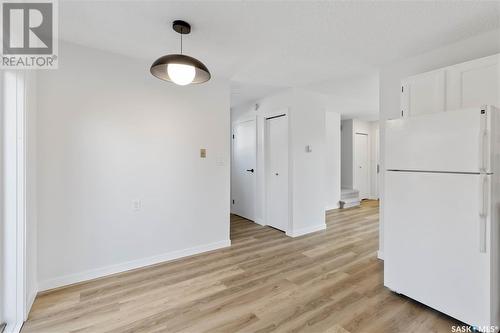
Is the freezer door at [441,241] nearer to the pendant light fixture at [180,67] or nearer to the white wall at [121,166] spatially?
the pendant light fixture at [180,67]

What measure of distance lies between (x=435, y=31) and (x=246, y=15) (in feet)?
5.85

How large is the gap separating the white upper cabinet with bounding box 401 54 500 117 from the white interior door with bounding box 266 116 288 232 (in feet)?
6.03

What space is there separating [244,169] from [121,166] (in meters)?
2.65

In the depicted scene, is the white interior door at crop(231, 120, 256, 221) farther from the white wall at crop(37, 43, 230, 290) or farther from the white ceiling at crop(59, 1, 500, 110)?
the white ceiling at crop(59, 1, 500, 110)

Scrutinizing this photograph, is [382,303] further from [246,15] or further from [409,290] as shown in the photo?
[246,15]

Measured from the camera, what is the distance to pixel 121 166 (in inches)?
103

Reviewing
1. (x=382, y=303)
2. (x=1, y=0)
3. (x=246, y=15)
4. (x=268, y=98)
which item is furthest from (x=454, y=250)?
(x=1, y=0)

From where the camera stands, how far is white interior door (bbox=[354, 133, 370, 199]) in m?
6.75

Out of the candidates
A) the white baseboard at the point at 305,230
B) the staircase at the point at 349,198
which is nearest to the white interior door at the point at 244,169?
the white baseboard at the point at 305,230

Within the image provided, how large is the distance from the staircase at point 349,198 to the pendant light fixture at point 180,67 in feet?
16.7

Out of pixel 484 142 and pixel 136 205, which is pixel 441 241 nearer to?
pixel 484 142

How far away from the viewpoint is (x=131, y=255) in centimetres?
269

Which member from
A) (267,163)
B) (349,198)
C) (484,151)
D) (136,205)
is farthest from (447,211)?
(349,198)

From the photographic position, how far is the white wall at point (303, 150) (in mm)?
3836
